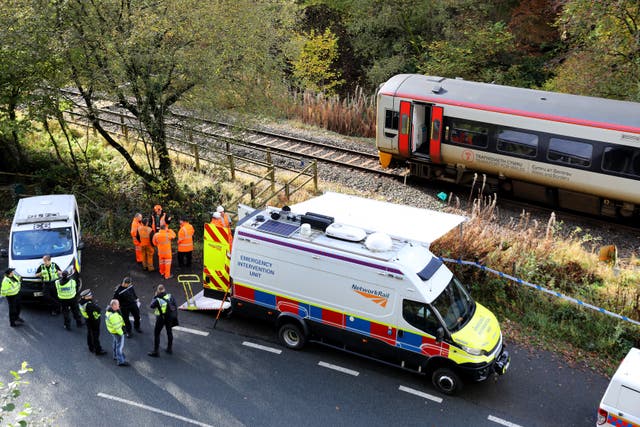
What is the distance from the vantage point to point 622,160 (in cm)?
1538

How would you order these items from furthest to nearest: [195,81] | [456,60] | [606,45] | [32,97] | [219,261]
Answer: [456,60], [606,45], [32,97], [195,81], [219,261]

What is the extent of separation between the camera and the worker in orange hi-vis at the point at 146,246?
1438 cm

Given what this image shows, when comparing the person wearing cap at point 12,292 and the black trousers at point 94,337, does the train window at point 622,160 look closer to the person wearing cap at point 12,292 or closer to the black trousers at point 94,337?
the black trousers at point 94,337

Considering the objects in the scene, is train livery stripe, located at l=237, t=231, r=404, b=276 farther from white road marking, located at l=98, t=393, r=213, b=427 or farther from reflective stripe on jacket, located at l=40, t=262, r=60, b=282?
reflective stripe on jacket, located at l=40, t=262, r=60, b=282

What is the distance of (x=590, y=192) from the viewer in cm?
1636

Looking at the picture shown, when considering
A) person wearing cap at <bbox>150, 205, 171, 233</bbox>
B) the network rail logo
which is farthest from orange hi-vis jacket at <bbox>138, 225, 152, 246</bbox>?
the network rail logo

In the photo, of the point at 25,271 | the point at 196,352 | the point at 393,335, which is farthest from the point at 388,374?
the point at 25,271

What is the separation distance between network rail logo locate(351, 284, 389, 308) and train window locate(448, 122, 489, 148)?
8492mm

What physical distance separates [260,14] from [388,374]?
381 inches

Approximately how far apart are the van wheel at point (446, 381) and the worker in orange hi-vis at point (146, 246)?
286 inches

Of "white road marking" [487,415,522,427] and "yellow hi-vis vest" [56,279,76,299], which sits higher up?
"yellow hi-vis vest" [56,279,76,299]

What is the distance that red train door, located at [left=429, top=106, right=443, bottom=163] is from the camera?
1802 centimetres

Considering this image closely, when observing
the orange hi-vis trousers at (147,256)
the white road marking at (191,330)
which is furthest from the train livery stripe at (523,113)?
the white road marking at (191,330)

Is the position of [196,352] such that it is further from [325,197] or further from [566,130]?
[566,130]
